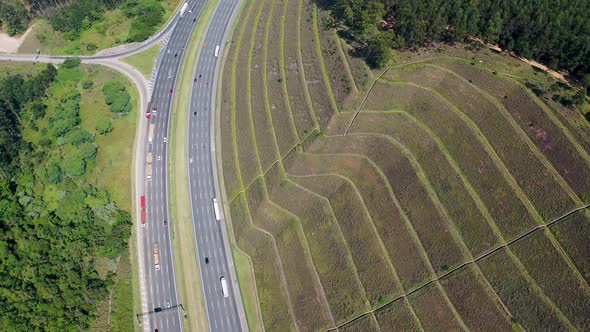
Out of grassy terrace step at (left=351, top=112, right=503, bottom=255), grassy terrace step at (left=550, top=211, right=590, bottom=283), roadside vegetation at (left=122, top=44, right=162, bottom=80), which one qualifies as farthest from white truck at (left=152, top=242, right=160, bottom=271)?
grassy terrace step at (left=550, top=211, right=590, bottom=283)

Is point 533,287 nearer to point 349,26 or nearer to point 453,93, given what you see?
point 453,93

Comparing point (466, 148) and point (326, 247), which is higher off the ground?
point (466, 148)

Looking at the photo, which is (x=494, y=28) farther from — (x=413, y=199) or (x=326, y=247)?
(x=326, y=247)

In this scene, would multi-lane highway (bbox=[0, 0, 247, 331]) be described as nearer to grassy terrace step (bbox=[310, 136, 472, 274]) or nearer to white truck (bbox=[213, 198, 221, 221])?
white truck (bbox=[213, 198, 221, 221])

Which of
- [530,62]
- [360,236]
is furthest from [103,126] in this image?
[530,62]

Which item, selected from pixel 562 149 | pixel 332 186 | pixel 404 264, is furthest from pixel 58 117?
pixel 562 149

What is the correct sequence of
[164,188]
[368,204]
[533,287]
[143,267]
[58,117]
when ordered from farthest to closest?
1. [58,117]
2. [164,188]
3. [143,267]
4. [368,204]
5. [533,287]
